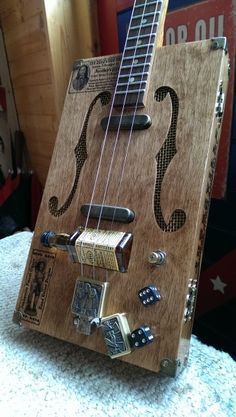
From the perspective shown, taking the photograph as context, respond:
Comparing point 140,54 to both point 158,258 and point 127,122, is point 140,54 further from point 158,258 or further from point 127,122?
point 158,258

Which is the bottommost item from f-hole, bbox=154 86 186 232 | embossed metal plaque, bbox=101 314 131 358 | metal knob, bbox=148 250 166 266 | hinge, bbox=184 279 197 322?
embossed metal plaque, bbox=101 314 131 358

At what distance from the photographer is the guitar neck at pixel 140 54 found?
645 millimetres

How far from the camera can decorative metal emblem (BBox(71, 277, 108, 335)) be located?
0.56 meters

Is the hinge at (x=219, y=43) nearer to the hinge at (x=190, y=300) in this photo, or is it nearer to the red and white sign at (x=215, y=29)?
the red and white sign at (x=215, y=29)

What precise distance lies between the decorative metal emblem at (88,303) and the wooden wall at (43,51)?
2.56 feet

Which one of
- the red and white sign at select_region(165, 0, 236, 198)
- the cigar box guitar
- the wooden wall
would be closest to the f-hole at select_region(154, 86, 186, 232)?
the cigar box guitar

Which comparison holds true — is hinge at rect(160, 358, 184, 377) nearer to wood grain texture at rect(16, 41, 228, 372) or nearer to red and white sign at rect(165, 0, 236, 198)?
wood grain texture at rect(16, 41, 228, 372)

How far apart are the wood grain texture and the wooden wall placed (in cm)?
54

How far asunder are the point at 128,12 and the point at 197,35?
259 mm

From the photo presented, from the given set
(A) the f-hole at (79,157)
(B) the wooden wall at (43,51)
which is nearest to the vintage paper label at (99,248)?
(A) the f-hole at (79,157)

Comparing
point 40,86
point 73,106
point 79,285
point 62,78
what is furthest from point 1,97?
point 79,285

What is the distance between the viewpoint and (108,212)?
61 cm

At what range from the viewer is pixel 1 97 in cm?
138

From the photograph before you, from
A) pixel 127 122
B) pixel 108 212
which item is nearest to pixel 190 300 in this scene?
pixel 108 212
